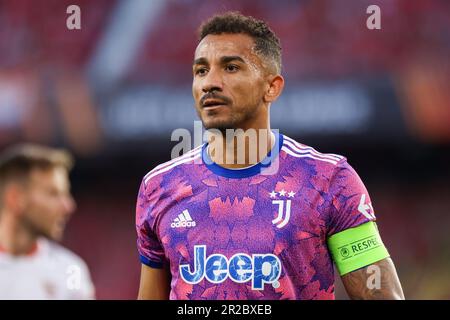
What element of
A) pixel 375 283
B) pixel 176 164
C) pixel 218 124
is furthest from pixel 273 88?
pixel 375 283

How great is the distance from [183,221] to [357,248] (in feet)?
2.54

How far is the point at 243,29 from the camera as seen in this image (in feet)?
12.4

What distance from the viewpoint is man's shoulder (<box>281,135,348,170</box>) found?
12.0 ft

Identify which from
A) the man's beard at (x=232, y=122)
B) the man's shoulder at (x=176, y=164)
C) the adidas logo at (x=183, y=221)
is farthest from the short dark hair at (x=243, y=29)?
the adidas logo at (x=183, y=221)

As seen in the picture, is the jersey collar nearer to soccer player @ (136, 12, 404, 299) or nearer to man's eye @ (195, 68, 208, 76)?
soccer player @ (136, 12, 404, 299)

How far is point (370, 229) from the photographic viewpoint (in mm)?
3523

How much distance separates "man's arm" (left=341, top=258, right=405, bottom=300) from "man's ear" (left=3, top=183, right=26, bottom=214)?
6.17 m

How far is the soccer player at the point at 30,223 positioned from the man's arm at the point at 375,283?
4934 mm

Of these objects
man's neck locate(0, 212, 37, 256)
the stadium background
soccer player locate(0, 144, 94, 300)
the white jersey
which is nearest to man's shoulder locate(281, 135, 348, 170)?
the white jersey

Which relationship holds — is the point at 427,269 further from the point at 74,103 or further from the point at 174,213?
the point at 174,213

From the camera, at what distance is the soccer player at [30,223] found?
8.20 meters

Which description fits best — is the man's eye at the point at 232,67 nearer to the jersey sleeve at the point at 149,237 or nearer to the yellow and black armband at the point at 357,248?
the jersey sleeve at the point at 149,237

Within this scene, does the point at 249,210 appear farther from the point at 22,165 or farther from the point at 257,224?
the point at 22,165
